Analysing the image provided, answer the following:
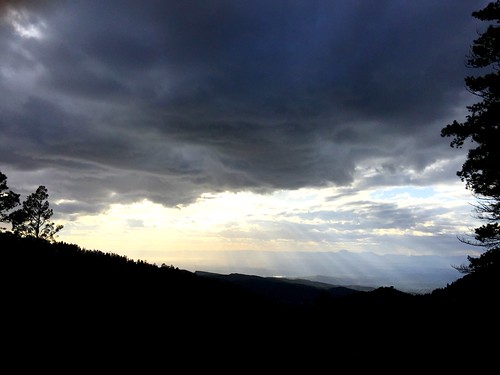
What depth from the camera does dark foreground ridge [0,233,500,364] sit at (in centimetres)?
846

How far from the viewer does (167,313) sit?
10688 mm

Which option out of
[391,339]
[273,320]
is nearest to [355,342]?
[391,339]

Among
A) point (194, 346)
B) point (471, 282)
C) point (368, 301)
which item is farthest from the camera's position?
point (368, 301)

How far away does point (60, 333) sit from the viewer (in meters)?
7.89

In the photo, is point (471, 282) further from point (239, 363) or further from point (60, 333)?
point (60, 333)

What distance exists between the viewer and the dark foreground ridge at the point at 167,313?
27.8 ft

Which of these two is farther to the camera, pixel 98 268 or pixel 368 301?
pixel 368 301

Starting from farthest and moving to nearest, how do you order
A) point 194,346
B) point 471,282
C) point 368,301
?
point 368,301
point 471,282
point 194,346

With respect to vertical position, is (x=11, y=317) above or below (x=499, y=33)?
below

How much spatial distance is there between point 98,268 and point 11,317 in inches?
190

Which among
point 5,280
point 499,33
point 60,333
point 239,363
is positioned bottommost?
point 239,363

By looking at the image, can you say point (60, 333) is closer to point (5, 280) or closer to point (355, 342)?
point (5, 280)

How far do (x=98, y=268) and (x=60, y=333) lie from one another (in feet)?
16.5

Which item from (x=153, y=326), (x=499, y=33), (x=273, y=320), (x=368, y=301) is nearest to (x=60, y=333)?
(x=153, y=326)
